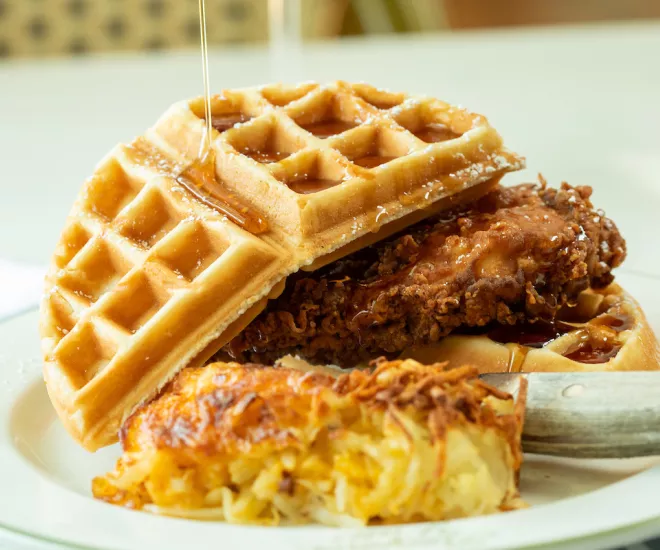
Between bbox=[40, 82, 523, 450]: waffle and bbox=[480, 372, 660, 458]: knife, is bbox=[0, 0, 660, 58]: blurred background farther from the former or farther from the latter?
bbox=[480, 372, 660, 458]: knife

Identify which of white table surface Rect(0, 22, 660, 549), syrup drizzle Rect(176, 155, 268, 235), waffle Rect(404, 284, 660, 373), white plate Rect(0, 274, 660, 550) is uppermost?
syrup drizzle Rect(176, 155, 268, 235)

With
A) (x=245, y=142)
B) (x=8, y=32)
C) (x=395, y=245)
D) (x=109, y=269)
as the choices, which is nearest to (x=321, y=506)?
(x=395, y=245)

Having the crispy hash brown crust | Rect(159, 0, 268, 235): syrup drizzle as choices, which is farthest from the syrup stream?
the crispy hash brown crust

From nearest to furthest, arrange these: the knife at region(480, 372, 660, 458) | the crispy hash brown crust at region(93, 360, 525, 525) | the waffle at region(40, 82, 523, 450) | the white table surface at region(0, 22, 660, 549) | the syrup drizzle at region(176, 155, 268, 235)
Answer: the crispy hash brown crust at region(93, 360, 525, 525) < the knife at region(480, 372, 660, 458) < the waffle at region(40, 82, 523, 450) < the syrup drizzle at region(176, 155, 268, 235) < the white table surface at region(0, 22, 660, 549)

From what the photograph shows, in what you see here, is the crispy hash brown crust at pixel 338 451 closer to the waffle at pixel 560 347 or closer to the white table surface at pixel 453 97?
→ the waffle at pixel 560 347

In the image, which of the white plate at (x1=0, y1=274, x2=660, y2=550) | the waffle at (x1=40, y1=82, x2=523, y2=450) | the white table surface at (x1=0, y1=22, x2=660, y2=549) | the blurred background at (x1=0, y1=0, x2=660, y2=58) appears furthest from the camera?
the blurred background at (x1=0, y1=0, x2=660, y2=58)

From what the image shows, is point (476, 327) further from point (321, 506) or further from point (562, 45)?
point (562, 45)

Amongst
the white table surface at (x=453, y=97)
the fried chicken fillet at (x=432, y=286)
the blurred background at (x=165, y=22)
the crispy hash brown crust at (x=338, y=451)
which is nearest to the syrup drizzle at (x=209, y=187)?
the fried chicken fillet at (x=432, y=286)
